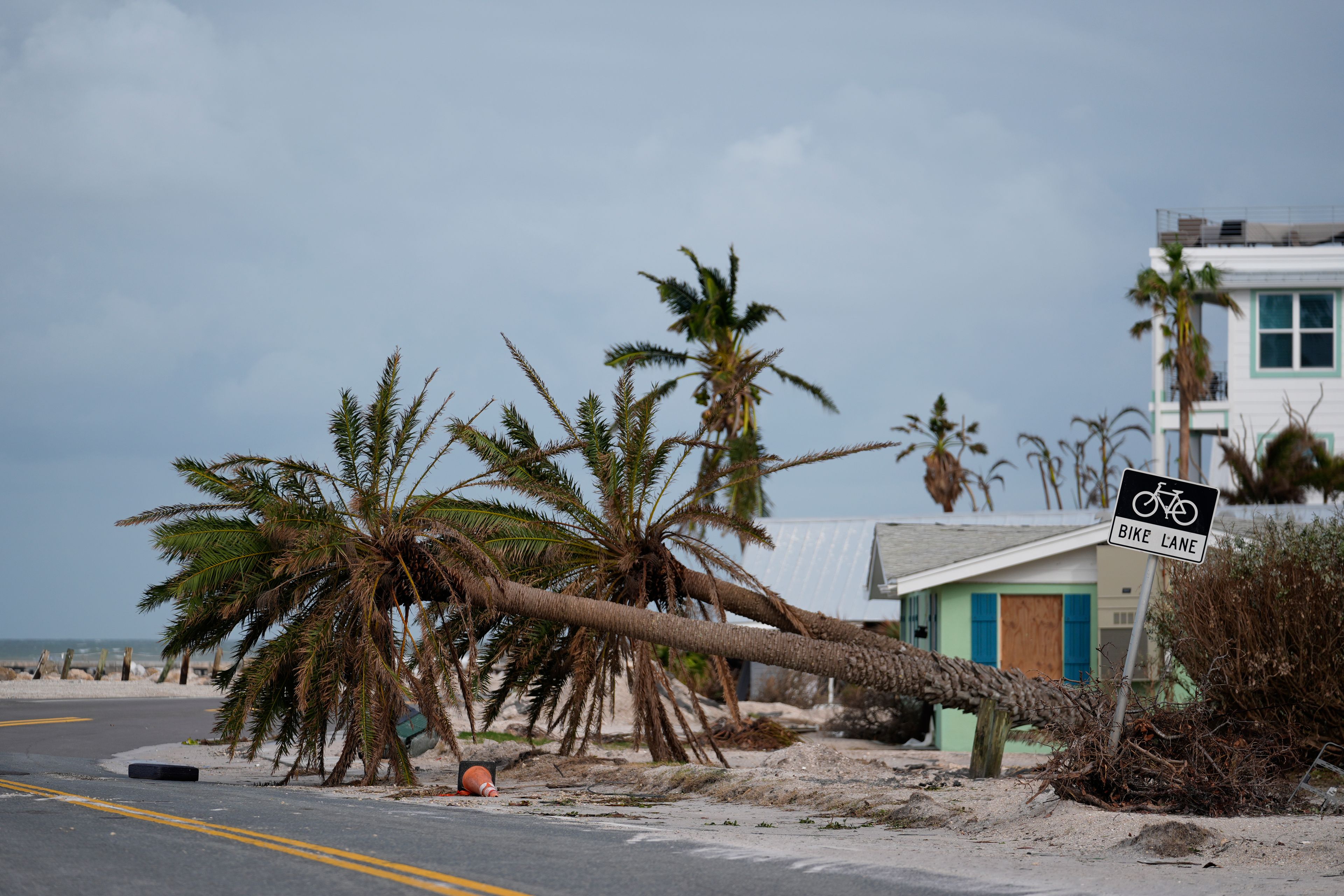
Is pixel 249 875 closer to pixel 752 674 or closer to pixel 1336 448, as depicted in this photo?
pixel 752 674

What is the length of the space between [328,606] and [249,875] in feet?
20.0

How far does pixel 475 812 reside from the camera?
10523 millimetres

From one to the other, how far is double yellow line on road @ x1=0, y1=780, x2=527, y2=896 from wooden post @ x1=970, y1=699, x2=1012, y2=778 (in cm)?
764

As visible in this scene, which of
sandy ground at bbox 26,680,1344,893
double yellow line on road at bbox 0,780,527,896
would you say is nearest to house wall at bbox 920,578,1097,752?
sandy ground at bbox 26,680,1344,893

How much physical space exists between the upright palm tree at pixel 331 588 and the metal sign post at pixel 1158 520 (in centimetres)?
606

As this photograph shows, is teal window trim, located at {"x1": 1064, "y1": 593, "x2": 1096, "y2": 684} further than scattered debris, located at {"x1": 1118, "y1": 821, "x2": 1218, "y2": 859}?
Yes

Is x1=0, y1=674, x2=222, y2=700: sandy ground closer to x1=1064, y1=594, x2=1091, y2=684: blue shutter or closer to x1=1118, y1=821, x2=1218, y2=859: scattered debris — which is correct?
x1=1064, y1=594, x2=1091, y2=684: blue shutter

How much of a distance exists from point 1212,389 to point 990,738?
91.2 ft

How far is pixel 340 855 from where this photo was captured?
7.37 metres

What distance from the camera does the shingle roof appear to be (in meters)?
20.2

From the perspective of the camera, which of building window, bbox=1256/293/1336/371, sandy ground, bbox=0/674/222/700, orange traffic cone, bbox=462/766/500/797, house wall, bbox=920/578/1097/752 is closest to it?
orange traffic cone, bbox=462/766/500/797

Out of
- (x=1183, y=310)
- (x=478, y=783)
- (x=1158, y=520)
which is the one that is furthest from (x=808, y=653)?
(x=1183, y=310)

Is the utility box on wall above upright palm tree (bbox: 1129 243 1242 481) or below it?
below

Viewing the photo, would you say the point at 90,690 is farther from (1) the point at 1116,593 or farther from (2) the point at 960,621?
(1) the point at 1116,593
